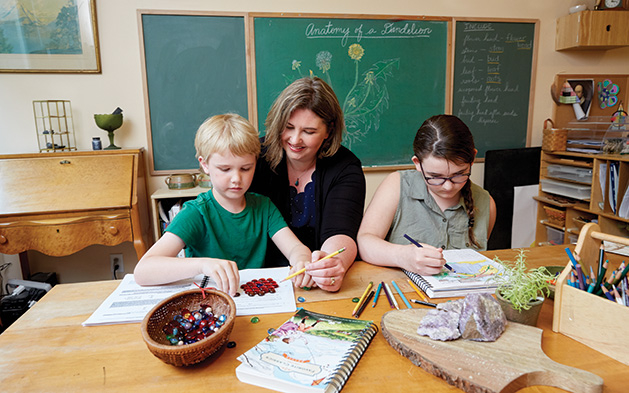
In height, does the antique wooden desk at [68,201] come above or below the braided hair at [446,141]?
below

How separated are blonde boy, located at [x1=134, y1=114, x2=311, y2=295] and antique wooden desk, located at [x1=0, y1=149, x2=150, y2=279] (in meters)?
1.32

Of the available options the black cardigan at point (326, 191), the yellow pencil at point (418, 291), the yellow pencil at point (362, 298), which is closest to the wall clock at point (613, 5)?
the black cardigan at point (326, 191)

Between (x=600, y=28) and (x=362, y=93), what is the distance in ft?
6.34

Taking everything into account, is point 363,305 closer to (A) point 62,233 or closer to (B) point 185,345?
(B) point 185,345

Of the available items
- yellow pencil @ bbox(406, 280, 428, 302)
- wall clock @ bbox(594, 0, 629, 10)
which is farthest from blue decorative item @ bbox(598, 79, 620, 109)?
yellow pencil @ bbox(406, 280, 428, 302)

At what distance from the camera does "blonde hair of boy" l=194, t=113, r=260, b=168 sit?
4.10 ft

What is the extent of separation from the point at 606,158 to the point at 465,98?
43.2 inches

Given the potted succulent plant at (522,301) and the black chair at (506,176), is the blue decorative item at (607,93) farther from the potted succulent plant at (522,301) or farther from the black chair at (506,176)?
the potted succulent plant at (522,301)

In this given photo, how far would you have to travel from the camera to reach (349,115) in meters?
3.13

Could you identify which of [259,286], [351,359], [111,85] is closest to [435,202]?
[259,286]

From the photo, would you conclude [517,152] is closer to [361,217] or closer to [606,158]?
[606,158]

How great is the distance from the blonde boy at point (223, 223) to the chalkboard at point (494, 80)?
7.93ft

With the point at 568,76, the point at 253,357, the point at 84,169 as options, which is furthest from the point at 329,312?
the point at 568,76

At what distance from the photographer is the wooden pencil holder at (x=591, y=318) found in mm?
758
